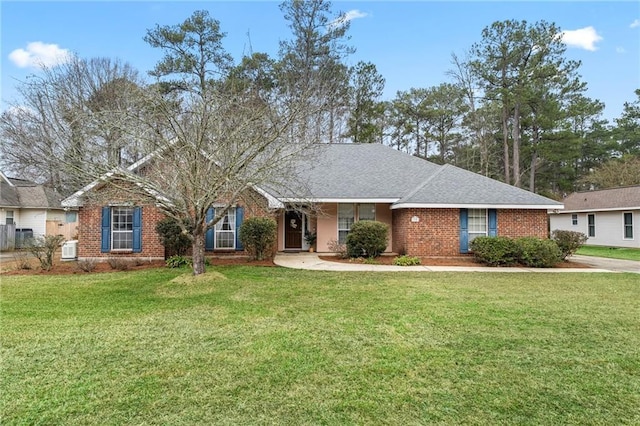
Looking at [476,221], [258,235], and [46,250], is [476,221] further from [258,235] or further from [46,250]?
[46,250]

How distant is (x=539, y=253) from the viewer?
456 inches

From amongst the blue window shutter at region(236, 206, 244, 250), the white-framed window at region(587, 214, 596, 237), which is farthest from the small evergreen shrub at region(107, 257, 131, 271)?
the white-framed window at region(587, 214, 596, 237)

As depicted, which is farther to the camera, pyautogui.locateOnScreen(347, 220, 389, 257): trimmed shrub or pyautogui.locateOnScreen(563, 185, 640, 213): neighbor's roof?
pyautogui.locateOnScreen(563, 185, 640, 213): neighbor's roof

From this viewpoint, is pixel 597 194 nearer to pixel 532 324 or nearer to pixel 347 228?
pixel 347 228

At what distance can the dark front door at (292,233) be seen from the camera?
1636 centimetres

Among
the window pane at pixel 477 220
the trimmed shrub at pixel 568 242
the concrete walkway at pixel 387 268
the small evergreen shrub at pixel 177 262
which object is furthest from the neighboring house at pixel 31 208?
the trimmed shrub at pixel 568 242

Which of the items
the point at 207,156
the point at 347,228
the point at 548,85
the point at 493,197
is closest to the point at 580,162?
the point at 548,85

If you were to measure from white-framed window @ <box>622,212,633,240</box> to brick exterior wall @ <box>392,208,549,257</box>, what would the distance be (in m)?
10.8

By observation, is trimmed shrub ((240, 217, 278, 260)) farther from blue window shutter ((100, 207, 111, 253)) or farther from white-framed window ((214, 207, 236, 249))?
blue window shutter ((100, 207, 111, 253))

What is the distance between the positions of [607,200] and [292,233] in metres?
18.9

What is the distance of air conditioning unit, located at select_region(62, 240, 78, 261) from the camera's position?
42.8 ft

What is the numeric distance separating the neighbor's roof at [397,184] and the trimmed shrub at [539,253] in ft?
6.20

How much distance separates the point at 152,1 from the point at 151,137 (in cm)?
830

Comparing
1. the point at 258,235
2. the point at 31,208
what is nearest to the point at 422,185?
the point at 258,235
